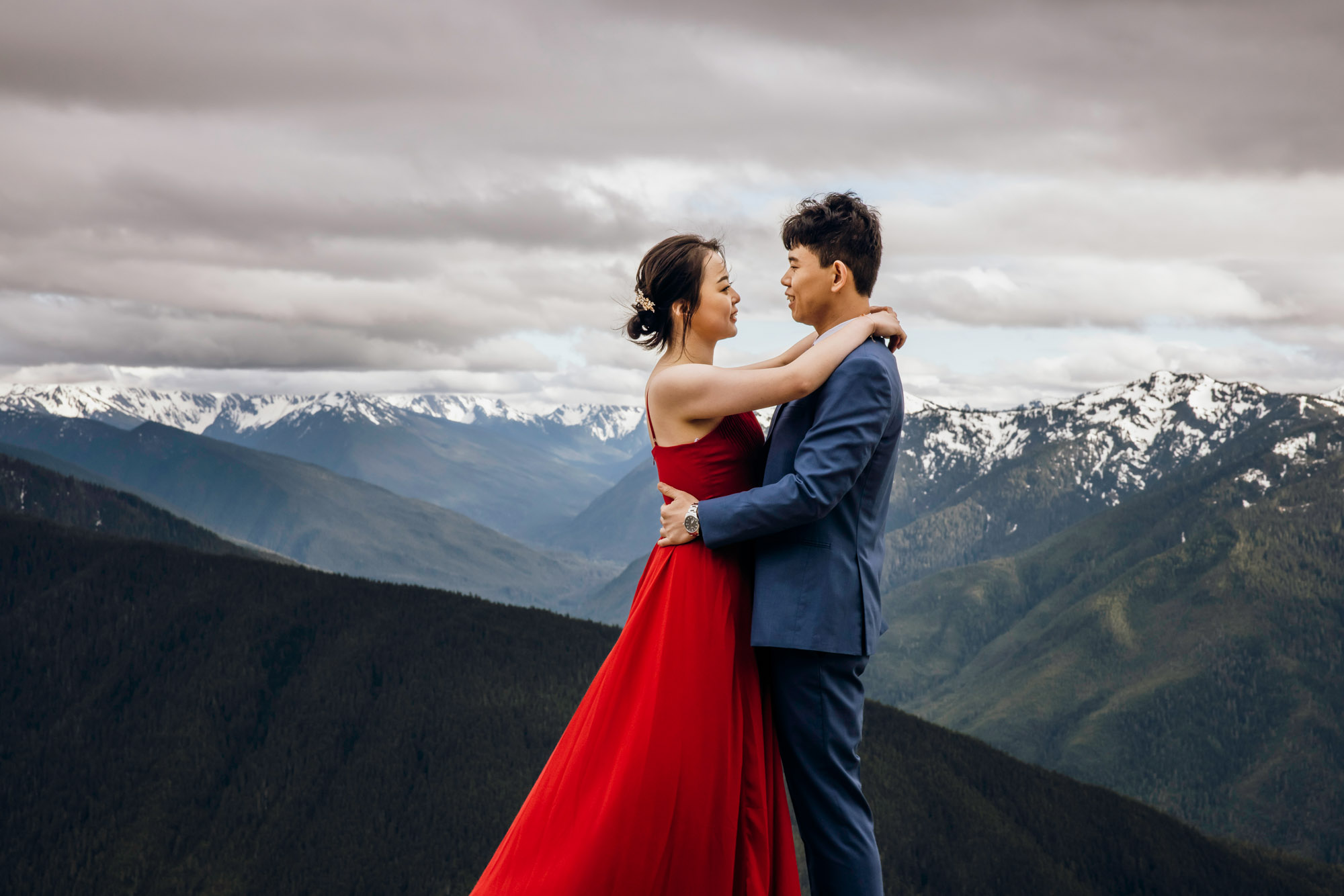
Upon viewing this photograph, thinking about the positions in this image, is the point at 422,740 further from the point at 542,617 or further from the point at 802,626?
the point at 802,626

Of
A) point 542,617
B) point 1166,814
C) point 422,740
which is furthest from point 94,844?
point 1166,814

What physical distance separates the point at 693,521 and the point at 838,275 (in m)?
1.99

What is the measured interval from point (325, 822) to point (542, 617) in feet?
139

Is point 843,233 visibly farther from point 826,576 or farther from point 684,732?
point 684,732

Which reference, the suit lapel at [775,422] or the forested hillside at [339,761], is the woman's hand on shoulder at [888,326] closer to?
the suit lapel at [775,422]

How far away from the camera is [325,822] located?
146 metres

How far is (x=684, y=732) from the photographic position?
6.34 m

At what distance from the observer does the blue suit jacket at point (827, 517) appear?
6.20 m

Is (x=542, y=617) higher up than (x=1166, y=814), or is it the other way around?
(x=542, y=617)

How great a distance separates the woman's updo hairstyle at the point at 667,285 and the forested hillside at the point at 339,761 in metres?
128

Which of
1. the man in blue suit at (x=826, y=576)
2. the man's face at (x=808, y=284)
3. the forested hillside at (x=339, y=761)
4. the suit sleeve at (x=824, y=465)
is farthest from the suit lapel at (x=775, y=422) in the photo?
the forested hillside at (x=339, y=761)

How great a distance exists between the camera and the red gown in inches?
245

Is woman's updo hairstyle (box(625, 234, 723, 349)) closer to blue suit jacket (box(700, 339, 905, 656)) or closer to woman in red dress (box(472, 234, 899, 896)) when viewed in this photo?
woman in red dress (box(472, 234, 899, 896))

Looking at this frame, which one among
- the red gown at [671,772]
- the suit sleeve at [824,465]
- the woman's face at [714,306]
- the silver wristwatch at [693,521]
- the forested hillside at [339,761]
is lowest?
the forested hillside at [339,761]
